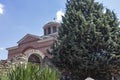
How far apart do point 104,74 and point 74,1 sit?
6966mm

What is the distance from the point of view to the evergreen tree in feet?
66.2

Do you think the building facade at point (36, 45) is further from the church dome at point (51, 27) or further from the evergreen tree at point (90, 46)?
the evergreen tree at point (90, 46)

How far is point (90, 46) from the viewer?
2073 cm

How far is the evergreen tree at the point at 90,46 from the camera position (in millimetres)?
20188

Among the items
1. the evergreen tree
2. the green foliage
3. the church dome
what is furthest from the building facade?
the green foliage

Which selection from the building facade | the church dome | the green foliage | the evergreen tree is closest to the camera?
the green foliage

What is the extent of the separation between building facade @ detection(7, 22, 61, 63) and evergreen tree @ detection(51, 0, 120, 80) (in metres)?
10.6

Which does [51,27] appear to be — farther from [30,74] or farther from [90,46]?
[30,74]

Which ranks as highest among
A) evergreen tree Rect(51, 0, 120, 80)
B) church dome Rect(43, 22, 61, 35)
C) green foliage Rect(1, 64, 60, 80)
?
church dome Rect(43, 22, 61, 35)

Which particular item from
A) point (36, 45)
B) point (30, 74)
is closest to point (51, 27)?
point (36, 45)

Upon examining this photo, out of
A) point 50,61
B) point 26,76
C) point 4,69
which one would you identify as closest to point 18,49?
point 50,61

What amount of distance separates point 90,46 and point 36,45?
15701 mm

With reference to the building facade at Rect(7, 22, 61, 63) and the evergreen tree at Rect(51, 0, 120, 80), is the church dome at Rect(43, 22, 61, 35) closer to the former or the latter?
the building facade at Rect(7, 22, 61, 63)

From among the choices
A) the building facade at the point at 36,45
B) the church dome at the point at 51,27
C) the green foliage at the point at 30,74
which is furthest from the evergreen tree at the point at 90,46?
the church dome at the point at 51,27
